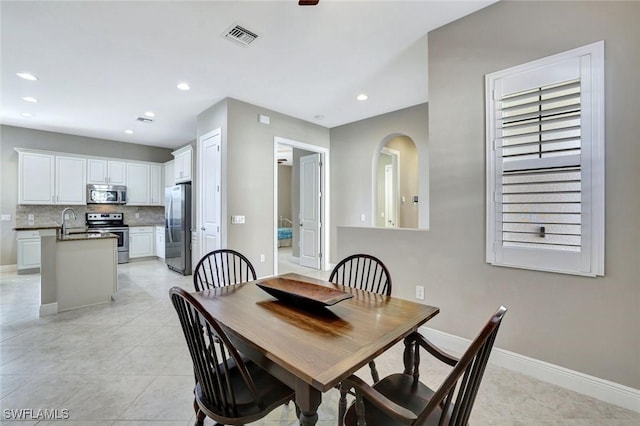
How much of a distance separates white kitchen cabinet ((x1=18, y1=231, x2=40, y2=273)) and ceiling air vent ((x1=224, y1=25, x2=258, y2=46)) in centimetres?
543

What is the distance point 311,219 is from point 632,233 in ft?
15.0

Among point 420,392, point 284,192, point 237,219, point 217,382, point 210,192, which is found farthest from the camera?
point 284,192

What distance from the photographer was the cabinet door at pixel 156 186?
22.3ft

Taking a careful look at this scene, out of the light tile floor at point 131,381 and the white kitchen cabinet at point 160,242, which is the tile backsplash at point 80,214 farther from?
the light tile floor at point 131,381

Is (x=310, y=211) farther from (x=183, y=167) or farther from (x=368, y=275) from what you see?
(x=368, y=275)

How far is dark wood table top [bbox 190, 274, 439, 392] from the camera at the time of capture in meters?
0.98

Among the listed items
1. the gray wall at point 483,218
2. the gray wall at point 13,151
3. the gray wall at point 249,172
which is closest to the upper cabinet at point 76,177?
the gray wall at point 13,151

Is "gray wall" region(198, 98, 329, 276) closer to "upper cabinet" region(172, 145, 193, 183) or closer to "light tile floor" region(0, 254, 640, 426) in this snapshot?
"upper cabinet" region(172, 145, 193, 183)

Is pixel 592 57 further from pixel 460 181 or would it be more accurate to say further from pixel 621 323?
pixel 621 323

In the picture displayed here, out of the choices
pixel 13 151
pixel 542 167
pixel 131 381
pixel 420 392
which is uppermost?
pixel 13 151

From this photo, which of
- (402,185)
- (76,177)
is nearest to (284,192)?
(402,185)

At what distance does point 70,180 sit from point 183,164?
2.42m

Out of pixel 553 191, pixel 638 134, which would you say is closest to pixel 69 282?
pixel 553 191

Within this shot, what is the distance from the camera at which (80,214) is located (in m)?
6.14
